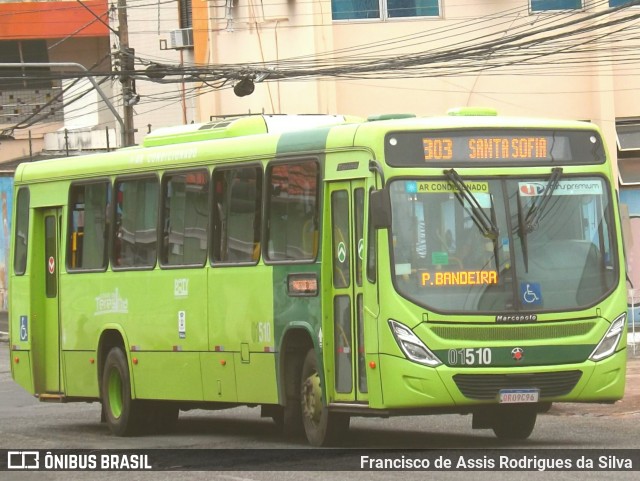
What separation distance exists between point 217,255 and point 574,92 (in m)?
21.2

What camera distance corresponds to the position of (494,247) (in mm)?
13258

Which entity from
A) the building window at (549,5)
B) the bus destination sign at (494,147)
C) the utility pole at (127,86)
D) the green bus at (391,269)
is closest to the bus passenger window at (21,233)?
the green bus at (391,269)

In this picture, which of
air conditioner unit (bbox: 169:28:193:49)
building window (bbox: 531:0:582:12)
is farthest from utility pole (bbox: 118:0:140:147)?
air conditioner unit (bbox: 169:28:193:49)

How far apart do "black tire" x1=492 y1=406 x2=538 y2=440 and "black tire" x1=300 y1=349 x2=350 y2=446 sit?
145 cm

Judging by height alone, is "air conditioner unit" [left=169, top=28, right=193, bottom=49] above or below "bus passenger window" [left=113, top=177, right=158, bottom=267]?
above

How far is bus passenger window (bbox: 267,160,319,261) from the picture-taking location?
14125 millimetres

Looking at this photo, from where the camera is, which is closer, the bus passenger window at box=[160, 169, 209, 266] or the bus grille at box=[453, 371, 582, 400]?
the bus grille at box=[453, 371, 582, 400]

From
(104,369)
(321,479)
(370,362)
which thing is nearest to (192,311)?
(104,369)

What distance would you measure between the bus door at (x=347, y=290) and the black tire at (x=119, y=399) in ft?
13.1

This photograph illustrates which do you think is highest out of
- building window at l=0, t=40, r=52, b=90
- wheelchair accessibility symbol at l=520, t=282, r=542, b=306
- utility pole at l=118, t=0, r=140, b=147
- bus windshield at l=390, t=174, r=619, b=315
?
building window at l=0, t=40, r=52, b=90

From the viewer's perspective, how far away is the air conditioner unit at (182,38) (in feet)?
156

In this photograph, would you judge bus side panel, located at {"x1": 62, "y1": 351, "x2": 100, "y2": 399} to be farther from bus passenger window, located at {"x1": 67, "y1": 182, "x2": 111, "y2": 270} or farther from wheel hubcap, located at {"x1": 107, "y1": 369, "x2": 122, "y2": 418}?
bus passenger window, located at {"x1": 67, "y1": 182, "x2": 111, "y2": 270}

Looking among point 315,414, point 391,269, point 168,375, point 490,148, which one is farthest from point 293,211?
point 168,375

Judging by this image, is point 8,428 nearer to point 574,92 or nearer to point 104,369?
point 104,369
